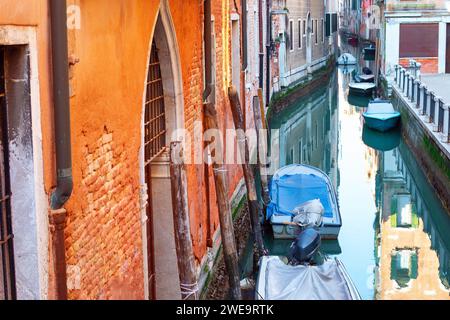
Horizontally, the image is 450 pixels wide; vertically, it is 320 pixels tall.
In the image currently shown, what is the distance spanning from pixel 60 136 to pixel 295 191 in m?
8.09

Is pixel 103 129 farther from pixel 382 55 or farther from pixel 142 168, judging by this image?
pixel 382 55

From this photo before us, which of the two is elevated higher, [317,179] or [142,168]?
[142,168]

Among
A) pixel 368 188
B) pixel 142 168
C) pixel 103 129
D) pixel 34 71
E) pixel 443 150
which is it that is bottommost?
pixel 368 188

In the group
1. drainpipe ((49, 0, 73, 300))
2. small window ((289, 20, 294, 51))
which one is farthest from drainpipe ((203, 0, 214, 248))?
small window ((289, 20, 294, 51))

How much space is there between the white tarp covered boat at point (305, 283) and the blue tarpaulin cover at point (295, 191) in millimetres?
3291

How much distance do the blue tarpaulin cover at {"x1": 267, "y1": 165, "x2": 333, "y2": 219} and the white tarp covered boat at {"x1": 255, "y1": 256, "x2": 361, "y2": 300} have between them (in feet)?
10.8

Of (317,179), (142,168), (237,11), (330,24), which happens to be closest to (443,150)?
(317,179)

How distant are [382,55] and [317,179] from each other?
1691cm

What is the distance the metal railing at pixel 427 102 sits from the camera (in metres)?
13.8

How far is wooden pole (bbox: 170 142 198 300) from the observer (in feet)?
17.6

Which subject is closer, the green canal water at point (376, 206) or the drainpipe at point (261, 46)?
the green canal water at point (376, 206)

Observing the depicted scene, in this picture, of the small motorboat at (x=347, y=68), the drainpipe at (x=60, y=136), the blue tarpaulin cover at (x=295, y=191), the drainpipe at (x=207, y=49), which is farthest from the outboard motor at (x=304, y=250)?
the small motorboat at (x=347, y=68)

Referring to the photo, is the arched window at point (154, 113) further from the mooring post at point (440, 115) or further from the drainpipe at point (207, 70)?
the mooring post at point (440, 115)

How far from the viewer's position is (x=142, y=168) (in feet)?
17.6
